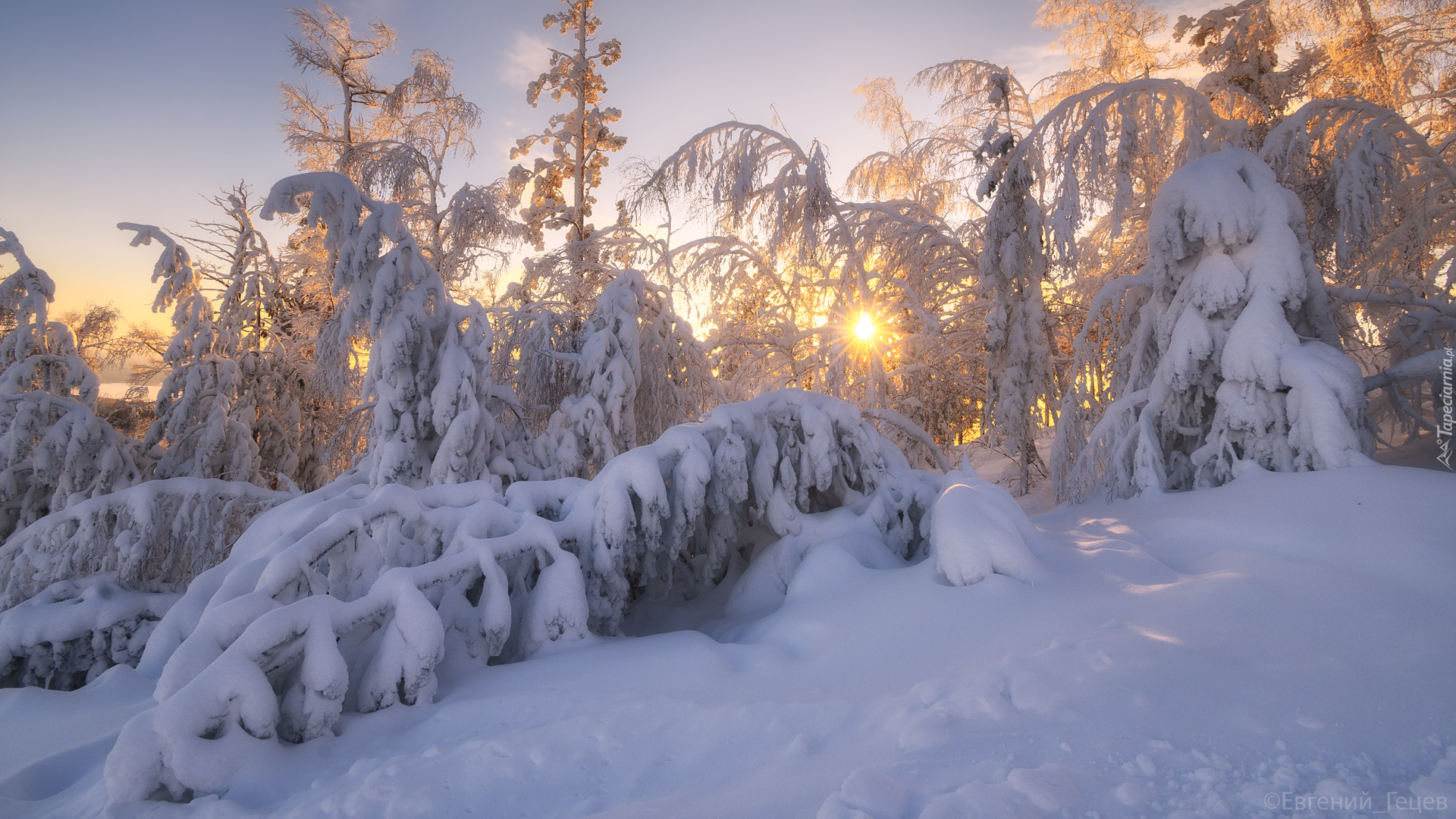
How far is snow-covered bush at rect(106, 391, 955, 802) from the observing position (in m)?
2.55

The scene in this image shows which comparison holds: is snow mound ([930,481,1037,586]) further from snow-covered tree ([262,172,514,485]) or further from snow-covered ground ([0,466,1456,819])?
snow-covered tree ([262,172,514,485])

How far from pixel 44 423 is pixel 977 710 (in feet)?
33.2

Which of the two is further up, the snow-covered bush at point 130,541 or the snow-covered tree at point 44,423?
the snow-covered tree at point 44,423

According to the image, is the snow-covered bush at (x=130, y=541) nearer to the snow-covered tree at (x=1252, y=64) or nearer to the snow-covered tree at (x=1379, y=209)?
the snow-covered tree at (x=1379, y=209)

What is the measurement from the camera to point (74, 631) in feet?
16.6

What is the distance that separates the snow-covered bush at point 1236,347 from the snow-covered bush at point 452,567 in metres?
2.35

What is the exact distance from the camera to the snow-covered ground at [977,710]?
6.19 feet

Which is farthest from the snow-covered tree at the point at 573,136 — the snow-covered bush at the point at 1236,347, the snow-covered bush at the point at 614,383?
the snow-covered bush at the point at 1236,347

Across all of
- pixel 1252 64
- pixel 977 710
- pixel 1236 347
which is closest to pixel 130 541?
pixel 977 710

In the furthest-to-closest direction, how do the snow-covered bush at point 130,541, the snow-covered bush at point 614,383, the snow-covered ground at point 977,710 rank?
the snow-covered bush at point 614,383
the snow-covered bush at point 130,541
the snow-covered ground at point 977,710

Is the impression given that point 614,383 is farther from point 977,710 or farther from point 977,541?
point 977,710

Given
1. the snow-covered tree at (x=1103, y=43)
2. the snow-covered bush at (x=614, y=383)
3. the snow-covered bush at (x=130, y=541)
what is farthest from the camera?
the snow-covered tree at (x=1103, y=43)

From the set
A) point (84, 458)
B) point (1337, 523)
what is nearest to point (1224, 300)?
point (1337, 523)

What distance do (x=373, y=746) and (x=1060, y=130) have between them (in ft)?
27.5
